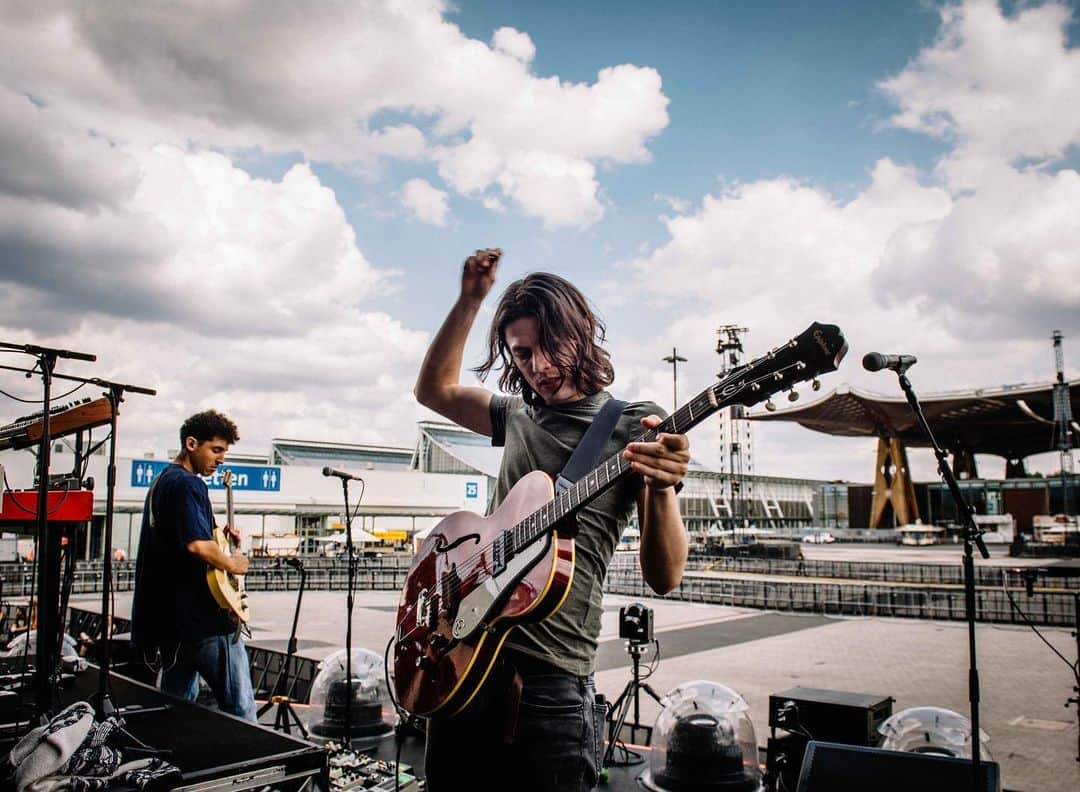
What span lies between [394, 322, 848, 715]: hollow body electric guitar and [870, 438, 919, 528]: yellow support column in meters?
87.8

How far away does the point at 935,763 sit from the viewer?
337 cm

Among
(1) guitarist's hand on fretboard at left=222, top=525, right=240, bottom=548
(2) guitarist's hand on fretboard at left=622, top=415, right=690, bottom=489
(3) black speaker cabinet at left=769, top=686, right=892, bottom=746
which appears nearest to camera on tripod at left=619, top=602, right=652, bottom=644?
(3) black speaker cabinet at left=769, top=686, right=892, bottom=746

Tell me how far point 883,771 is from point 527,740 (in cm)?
219

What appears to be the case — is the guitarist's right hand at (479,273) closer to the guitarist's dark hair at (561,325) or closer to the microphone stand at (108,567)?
the guitarist's dark hair at (561,325)

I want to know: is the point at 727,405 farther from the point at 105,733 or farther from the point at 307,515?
the point at 307,515

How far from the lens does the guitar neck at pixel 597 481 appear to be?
2.15m

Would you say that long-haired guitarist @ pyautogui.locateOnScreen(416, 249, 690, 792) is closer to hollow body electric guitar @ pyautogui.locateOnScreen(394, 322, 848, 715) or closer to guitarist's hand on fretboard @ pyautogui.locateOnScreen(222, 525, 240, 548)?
hollow body electric guitar @ pyautogui.locateOnScreen(394, 322, 848, 715)

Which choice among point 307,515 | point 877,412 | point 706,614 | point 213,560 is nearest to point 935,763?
point 213,560

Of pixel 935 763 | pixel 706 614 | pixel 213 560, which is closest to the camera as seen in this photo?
pixel 935 763

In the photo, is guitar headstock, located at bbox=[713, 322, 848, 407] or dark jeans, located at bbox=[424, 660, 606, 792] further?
guitar headstock, located at bbox=[713, 322, 848, 407]

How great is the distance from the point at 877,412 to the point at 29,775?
3205 inches

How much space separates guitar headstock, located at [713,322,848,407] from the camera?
2311 millimetres

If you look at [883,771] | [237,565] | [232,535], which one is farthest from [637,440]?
[232,535]

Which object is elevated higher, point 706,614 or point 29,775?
point 29,775
